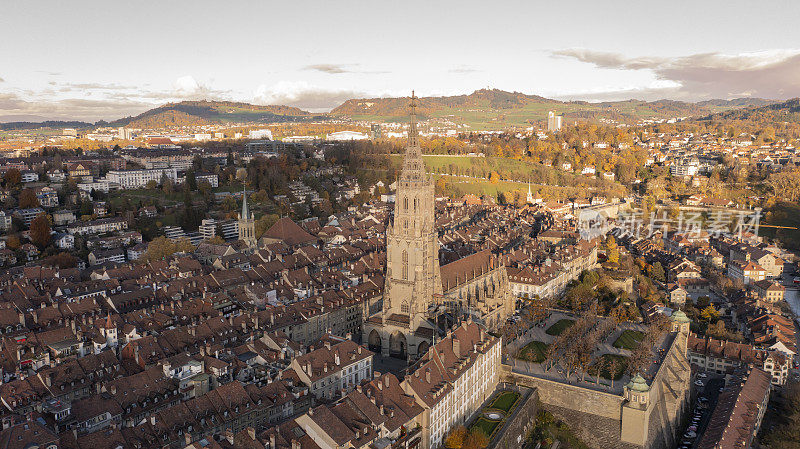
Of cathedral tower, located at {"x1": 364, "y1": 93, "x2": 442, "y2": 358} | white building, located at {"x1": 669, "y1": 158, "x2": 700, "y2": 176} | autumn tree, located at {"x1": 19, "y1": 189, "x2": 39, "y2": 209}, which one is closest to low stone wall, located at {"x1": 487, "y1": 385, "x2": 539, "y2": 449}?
cathedral tower, located at {"x1": 364, "y1": 93, "x2": 442, "y2": 358}

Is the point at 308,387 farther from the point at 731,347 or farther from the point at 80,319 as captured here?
the point at 731,347

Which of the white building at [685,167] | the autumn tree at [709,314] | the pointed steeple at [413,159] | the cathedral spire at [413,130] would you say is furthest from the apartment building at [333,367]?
the white building at [685,167]

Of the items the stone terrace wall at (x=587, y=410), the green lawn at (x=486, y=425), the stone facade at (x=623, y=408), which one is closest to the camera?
the green lawn at (x=486, y=425)

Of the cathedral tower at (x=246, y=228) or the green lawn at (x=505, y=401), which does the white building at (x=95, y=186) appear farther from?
the green lawn at (x=505, y=401)

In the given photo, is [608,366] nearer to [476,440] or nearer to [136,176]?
[476,440]

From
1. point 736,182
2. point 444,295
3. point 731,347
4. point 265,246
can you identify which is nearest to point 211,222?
point 265,246

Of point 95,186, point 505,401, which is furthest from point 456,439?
point 95,186
